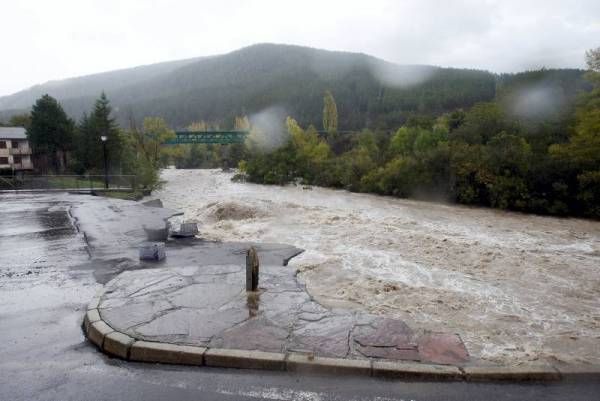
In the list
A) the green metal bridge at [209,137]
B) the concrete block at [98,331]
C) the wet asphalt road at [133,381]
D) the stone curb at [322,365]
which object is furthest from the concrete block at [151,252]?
the green metal bridge at [209,137]

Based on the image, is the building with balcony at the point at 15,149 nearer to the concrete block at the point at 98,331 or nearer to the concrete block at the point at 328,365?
the concrete block at the point at 98,331

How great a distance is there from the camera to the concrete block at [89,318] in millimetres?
5160

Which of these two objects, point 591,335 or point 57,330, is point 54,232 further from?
point 591,335

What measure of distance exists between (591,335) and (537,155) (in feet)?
60.5

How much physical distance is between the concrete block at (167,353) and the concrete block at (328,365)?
1.06 meters

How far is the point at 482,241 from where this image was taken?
11781mm

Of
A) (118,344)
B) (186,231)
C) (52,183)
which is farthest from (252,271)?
(52,183)

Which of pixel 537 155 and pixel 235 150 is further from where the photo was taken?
pixel 235 150

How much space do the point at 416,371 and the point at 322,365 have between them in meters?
1.01

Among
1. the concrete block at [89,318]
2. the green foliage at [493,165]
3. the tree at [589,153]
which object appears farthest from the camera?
the green foliage at [493,165]

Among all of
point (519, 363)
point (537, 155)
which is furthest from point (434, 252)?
point (537, 155)

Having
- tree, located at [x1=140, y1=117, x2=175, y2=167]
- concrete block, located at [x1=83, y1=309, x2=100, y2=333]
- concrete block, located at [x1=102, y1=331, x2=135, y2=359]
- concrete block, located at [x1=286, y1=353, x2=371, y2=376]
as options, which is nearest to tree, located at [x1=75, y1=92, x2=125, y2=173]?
tree, located at [x1=140, y1=117, x2=175, y2=167]

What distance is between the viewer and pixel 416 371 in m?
4.07

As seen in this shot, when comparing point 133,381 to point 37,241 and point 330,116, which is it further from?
point 330,116
